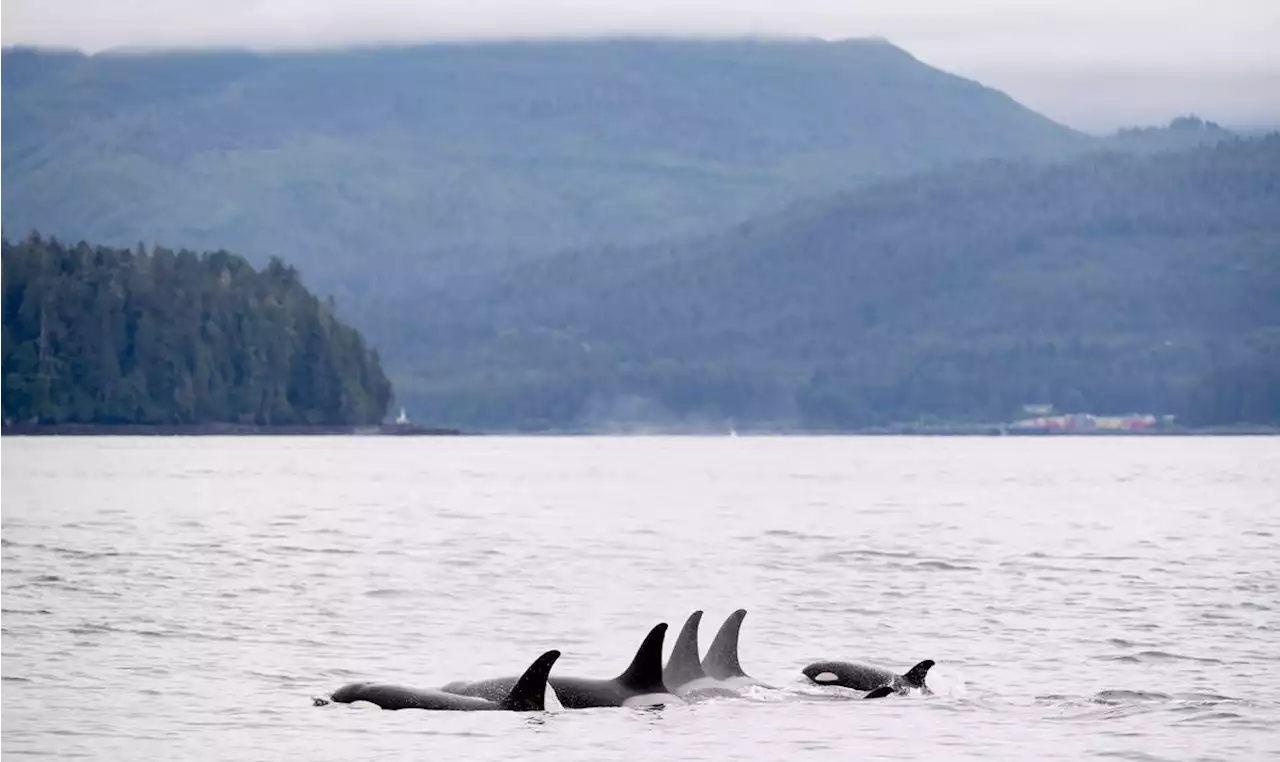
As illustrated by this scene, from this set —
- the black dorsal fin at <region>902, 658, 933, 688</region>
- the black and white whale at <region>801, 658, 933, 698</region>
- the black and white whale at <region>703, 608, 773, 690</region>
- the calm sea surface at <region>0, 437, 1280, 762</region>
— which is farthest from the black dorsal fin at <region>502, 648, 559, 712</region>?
the black dorsal fin at <region>902, 658, 933, 688</region>

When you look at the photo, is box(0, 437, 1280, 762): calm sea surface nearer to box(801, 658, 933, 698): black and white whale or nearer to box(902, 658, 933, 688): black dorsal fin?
box(801, 658, 933, 698): black and white whale

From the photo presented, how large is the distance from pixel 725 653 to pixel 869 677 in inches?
78.4

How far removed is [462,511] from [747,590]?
124ft

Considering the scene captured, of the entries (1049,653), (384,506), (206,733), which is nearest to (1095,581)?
(1049,653)

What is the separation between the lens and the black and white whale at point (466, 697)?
31.6 m

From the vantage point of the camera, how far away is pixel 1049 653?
39.8 metres

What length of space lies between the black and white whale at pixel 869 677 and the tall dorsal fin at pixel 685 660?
168cm

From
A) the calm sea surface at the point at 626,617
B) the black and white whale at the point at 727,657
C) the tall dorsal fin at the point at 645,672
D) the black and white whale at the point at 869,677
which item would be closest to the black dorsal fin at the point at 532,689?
the calm sea surface at the point at 626,617

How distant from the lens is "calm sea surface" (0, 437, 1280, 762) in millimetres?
30328

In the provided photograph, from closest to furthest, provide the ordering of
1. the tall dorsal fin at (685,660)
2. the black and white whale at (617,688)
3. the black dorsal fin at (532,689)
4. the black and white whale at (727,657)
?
the black dorsal fin at (532,689)
the black and white whale at (617,688)
the tall dorsal fin at (685,660)
the black and white whale at (727,657)

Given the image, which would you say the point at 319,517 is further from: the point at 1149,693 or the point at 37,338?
the point at 37,338

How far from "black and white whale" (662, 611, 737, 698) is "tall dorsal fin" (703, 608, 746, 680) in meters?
0.18

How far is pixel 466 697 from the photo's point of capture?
32.1 meters

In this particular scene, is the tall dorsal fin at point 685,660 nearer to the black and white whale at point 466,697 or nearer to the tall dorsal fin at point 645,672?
the tall dorsal fin at point 645,672
